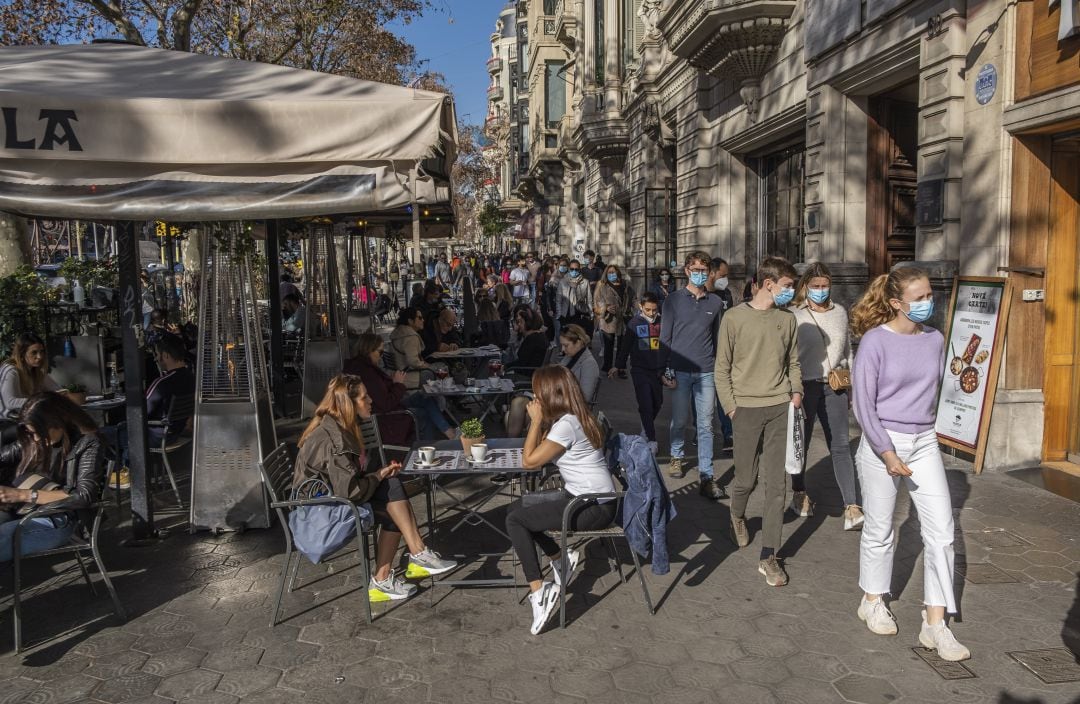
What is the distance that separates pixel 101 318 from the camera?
552 inches

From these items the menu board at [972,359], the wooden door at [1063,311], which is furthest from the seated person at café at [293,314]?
the wooden door at [1063,311]

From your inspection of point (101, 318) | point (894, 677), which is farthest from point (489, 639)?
point (101, 318)

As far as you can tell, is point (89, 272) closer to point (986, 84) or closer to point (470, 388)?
point (470, 388)

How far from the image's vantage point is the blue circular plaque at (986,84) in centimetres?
736

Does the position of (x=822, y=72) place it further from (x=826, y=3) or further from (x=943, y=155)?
(x=943, y=155)

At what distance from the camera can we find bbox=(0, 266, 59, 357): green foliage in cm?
1066

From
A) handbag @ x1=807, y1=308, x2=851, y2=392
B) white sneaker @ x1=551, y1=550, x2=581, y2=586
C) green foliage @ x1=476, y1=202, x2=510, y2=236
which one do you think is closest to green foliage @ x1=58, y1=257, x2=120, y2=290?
white sneaker @ x1=551, y1=550, x2=581, y2=586

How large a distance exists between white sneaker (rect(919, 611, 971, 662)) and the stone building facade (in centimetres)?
378

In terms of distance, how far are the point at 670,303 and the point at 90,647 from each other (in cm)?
501

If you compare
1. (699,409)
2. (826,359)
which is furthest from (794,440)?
(699,409)

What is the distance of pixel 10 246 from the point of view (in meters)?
13.2

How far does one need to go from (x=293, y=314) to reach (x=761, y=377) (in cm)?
1161

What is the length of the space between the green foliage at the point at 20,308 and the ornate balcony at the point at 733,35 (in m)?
10.5

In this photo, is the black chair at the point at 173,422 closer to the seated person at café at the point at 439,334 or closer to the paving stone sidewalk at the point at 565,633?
the paving stone sidewalk at the point at 565,633
